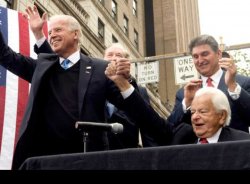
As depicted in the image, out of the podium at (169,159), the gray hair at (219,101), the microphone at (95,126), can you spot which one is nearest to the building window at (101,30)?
the gray hair at (219,101)

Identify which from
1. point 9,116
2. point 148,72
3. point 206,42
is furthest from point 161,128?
point 148,72

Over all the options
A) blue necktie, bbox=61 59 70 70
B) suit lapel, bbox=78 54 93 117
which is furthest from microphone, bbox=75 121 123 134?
blue necktie, bbox=61 59 70 70

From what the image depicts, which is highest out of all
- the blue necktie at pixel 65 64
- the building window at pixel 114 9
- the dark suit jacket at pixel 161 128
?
the building window at pixel 114 9

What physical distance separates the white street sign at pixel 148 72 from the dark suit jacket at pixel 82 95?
38.0 ft

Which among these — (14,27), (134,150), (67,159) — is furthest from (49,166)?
(14,27)

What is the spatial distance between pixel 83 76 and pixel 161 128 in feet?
2.73

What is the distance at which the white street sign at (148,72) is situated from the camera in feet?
51.6

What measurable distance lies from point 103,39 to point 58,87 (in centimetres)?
2358

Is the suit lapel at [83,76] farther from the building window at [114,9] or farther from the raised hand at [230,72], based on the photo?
the building window at [114,9]

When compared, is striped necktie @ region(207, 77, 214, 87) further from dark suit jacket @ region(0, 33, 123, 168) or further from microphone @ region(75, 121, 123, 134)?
microphone @ region(75, 121, 123, 134)

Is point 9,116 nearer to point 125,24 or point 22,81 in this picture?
point 22,81

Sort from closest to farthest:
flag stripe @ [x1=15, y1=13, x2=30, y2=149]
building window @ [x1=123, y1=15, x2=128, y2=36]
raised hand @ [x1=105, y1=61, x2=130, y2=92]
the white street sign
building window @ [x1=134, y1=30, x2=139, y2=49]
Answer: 1. raised hand @ [x1=105, y1=61, x2=130, y2=92]
2. flag stripe @ [x1=15, y1=13, x2=30, y2=149]
3. the white street sign
4. building window @ [x1=123, y1=15, x2=128, y2=36]
5. building window @ [x1=134, y1=30, x2=139, y2=49]

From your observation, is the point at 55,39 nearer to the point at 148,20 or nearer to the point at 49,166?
the point at 49,166

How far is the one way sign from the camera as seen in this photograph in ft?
46.1
